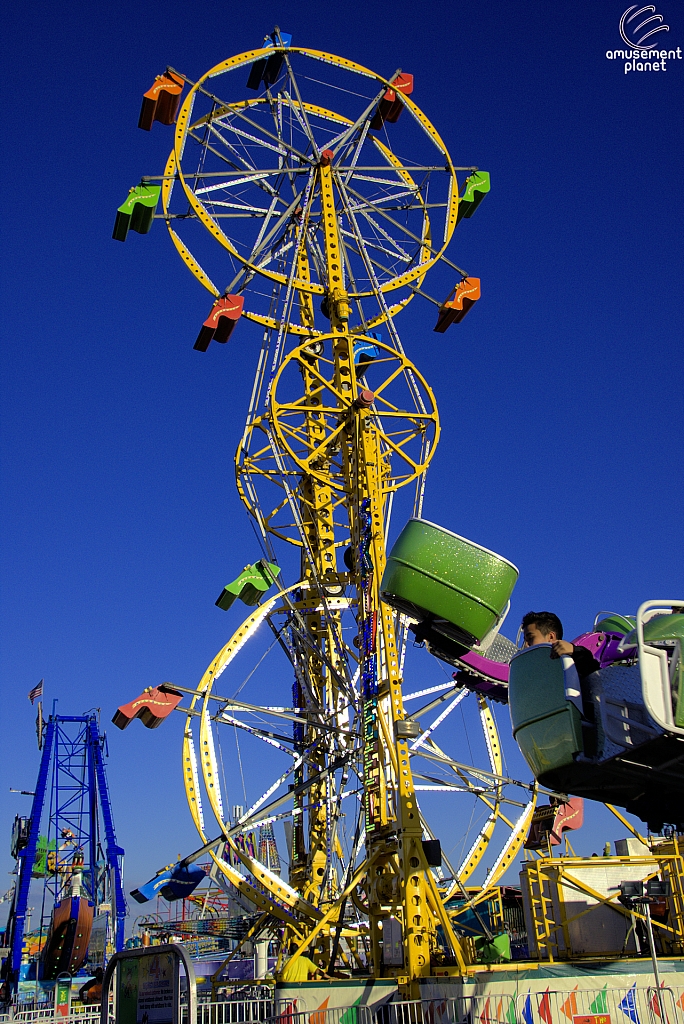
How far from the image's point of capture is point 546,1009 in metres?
10.6

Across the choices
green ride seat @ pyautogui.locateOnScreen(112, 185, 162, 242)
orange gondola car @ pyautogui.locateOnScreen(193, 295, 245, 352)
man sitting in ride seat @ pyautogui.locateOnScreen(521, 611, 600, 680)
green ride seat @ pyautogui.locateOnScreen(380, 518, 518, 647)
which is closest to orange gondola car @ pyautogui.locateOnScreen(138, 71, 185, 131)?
green ride seat @ pyautogui.locateOnScreen(112, 185, 162, 242)

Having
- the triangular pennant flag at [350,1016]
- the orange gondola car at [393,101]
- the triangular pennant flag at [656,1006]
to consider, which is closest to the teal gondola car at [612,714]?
the triangular pennant flag at [656,1006]

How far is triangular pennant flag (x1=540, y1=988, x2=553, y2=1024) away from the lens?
34.7 ft

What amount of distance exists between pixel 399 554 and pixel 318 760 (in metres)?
10.3

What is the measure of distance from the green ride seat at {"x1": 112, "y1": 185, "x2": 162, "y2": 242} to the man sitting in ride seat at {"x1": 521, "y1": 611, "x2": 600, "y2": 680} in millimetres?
15355

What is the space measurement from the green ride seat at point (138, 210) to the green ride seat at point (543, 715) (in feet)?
51.7

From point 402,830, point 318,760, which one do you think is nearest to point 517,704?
point 402,830

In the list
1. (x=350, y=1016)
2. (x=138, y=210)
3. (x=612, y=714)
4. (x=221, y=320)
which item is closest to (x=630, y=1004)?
(x=350, y=1016)

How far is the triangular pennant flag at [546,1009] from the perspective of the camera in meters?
10.6

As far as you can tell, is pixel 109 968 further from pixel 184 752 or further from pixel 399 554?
pixel 184 752

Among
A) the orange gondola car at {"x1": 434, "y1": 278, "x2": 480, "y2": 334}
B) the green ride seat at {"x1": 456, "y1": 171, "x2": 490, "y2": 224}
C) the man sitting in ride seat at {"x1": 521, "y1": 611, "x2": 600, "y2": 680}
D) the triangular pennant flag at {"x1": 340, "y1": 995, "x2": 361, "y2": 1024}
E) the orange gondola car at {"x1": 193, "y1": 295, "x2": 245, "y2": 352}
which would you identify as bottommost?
the triangular pennant flag at {"x1": 340, "y1": 995, "x2": 361, "y2": 1024}

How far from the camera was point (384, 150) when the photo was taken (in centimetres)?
2388

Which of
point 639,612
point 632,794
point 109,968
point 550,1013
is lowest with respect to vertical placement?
point 550,1013

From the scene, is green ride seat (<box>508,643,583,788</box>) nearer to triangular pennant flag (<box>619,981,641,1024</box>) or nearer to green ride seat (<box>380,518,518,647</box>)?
green ride seat (<box>380,518,518,647</box>)
